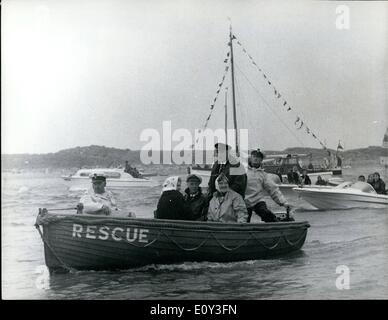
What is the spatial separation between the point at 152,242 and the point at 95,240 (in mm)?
878

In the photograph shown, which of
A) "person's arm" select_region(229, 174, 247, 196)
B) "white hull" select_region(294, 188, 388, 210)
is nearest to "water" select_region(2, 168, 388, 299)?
"person's arm" select_region(229, 174, 247, 196)

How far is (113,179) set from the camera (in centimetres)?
1170

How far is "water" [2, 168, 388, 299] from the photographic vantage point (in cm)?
784

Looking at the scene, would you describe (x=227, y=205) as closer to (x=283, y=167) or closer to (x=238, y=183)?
(x=238, y=183)

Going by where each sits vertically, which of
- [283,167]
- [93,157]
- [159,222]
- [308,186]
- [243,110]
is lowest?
[159,222]

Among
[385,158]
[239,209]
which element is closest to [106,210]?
[239,209]

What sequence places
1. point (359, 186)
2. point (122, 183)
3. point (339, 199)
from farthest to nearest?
point (339, 199) < point (359, 186) < point (122, 183)

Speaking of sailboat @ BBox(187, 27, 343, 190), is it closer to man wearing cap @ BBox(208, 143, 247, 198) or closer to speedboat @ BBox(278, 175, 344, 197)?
speedboat @ BBox(278, 175, 344, 197)

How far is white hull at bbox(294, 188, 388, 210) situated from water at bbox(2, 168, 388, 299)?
1515mm

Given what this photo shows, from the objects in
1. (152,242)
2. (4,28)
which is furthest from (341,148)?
(4,28)

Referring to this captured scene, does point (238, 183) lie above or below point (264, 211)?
above

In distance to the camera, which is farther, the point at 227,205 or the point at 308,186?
the point at 308,186

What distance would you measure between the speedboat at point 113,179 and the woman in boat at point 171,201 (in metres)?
3.04

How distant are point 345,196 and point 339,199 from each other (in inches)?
8.5
